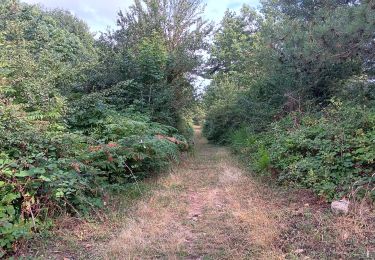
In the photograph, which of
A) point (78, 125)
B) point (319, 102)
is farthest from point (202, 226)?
point (319, 102)

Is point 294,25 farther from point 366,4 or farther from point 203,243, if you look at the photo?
point 203,243

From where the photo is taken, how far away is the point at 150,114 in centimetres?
900

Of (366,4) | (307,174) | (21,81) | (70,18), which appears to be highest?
(70,18)

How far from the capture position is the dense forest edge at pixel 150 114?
3752 millimetres

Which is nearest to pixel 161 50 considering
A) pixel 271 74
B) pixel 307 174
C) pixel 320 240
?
pixel 271 74

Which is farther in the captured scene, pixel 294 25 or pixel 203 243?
pixel 294 25

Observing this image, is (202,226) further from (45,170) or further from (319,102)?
(319,102)

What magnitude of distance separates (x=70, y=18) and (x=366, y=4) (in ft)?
91.8

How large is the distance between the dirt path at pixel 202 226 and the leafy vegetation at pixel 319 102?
0.95 metres

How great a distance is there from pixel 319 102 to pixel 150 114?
497 cm

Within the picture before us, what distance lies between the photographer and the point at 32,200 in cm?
344

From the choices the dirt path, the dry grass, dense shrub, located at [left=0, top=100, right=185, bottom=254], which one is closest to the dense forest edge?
dense shrub, located at [left=0, top=100, right=185, bottom=254]

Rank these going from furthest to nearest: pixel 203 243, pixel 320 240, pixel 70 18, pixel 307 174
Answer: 1. pixel 70 18
2. pixel 307 174
3. pixel 203 243
4. pixel 320 240

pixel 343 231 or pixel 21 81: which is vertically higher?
pixel 21 81
